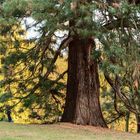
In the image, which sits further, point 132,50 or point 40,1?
point 132,50

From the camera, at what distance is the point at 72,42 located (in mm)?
15914

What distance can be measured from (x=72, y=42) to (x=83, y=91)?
6.21 ft

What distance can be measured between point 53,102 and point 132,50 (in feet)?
26.6

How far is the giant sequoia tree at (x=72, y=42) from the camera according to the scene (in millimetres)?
10914

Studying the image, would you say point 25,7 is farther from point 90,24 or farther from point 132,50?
point 132,50

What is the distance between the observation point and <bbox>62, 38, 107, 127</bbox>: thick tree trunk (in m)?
15.3

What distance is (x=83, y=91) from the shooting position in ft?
50.6

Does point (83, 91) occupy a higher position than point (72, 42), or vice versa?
point (72, 42)

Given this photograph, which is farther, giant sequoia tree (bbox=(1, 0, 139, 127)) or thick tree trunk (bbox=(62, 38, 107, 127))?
thick tree trunk (bbox=(62, 38, 107, 127))

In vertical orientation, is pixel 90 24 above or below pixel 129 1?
below

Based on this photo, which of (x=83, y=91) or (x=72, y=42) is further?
(x=72, y=42)

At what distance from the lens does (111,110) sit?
23.9 meters

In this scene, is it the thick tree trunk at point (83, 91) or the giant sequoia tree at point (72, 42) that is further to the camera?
the thick tree trunk at point (83, 91)

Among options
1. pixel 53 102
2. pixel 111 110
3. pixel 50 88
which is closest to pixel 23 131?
pixel 50 88
